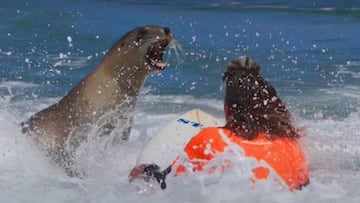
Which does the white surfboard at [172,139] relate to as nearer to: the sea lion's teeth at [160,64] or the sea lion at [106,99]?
the sea lion at [106,99]

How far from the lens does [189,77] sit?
970 centimetres

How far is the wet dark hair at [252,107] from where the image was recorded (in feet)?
14.1

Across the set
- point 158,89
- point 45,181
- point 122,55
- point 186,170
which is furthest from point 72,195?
point 158,89

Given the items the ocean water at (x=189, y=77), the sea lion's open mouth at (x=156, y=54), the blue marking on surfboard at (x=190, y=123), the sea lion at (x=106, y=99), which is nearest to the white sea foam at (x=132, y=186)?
the ocean water at (x=189, y=77)

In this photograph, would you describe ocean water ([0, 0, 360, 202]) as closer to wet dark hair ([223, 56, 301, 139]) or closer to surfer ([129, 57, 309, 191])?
surfer ([129, 57, 309, 191])

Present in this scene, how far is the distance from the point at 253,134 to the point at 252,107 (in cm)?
14

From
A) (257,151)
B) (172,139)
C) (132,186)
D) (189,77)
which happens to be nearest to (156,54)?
(172,139)

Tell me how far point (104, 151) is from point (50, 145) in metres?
0.36

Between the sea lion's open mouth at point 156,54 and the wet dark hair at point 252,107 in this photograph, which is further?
the sea lion's open mouth at point 156,54

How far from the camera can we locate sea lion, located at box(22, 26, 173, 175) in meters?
5.52

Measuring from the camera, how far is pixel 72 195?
4.80 m

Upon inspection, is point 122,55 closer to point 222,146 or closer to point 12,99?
point 222,146

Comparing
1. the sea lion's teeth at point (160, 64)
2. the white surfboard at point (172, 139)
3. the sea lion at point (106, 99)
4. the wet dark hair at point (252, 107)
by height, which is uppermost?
the wet dark hair at point (252, 107)

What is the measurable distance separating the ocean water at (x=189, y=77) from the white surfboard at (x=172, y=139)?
0.18 meters
